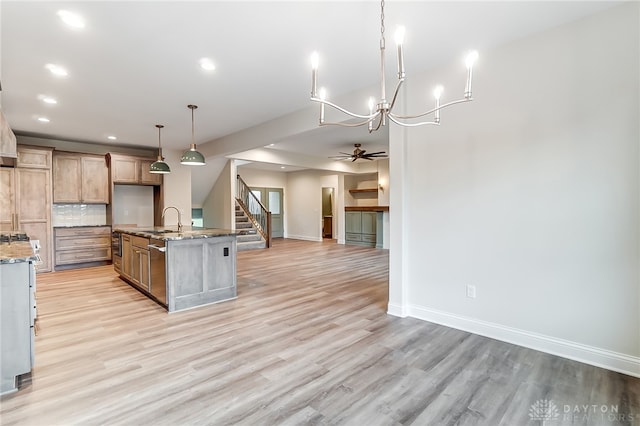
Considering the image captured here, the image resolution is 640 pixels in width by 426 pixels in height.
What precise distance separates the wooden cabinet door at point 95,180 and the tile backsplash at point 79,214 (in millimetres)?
450

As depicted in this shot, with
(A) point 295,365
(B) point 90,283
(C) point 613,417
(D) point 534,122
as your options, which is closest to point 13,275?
(A) point 295,365

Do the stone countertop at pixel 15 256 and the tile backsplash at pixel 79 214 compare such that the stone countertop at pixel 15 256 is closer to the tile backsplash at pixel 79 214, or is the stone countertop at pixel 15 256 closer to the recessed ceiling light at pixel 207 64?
the recessed ceiling light at pixel 207 64

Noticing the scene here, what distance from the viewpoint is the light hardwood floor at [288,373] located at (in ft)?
6.46

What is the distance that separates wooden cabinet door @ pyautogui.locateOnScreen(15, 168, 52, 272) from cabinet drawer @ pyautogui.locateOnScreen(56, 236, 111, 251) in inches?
8.1

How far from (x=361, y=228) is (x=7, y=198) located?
8.34 m

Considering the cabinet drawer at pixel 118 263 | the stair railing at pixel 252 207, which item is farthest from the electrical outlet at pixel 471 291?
the stair railing at pixel 252 207

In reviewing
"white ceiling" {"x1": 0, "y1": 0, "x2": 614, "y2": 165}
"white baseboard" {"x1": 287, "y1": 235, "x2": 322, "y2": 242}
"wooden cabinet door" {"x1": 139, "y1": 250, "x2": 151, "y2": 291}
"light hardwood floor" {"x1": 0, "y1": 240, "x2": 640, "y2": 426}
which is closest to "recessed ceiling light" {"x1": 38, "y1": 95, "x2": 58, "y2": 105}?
"white ceiling" {"x1": 0, "y1": 0, "x2": 614, "y2": 165}

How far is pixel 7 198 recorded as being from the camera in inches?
225

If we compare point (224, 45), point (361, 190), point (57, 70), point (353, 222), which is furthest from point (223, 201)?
point (224, 45)

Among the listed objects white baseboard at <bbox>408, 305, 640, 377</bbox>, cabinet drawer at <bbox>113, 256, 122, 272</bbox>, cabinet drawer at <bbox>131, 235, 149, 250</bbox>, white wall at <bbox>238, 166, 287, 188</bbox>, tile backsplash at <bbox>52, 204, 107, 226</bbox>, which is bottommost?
white baseboard at <bbox>408, 305, 640, 377</bbox>

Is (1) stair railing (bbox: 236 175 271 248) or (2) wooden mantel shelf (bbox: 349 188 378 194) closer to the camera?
(1) stair railing (bbox: 236 175 271 248)

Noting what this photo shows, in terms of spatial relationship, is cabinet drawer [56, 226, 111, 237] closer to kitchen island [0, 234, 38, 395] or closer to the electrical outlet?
kitchen island [0, 234, 38, 395]

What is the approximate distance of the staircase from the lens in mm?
9445

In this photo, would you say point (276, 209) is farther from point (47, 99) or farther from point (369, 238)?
point (47, 99)
